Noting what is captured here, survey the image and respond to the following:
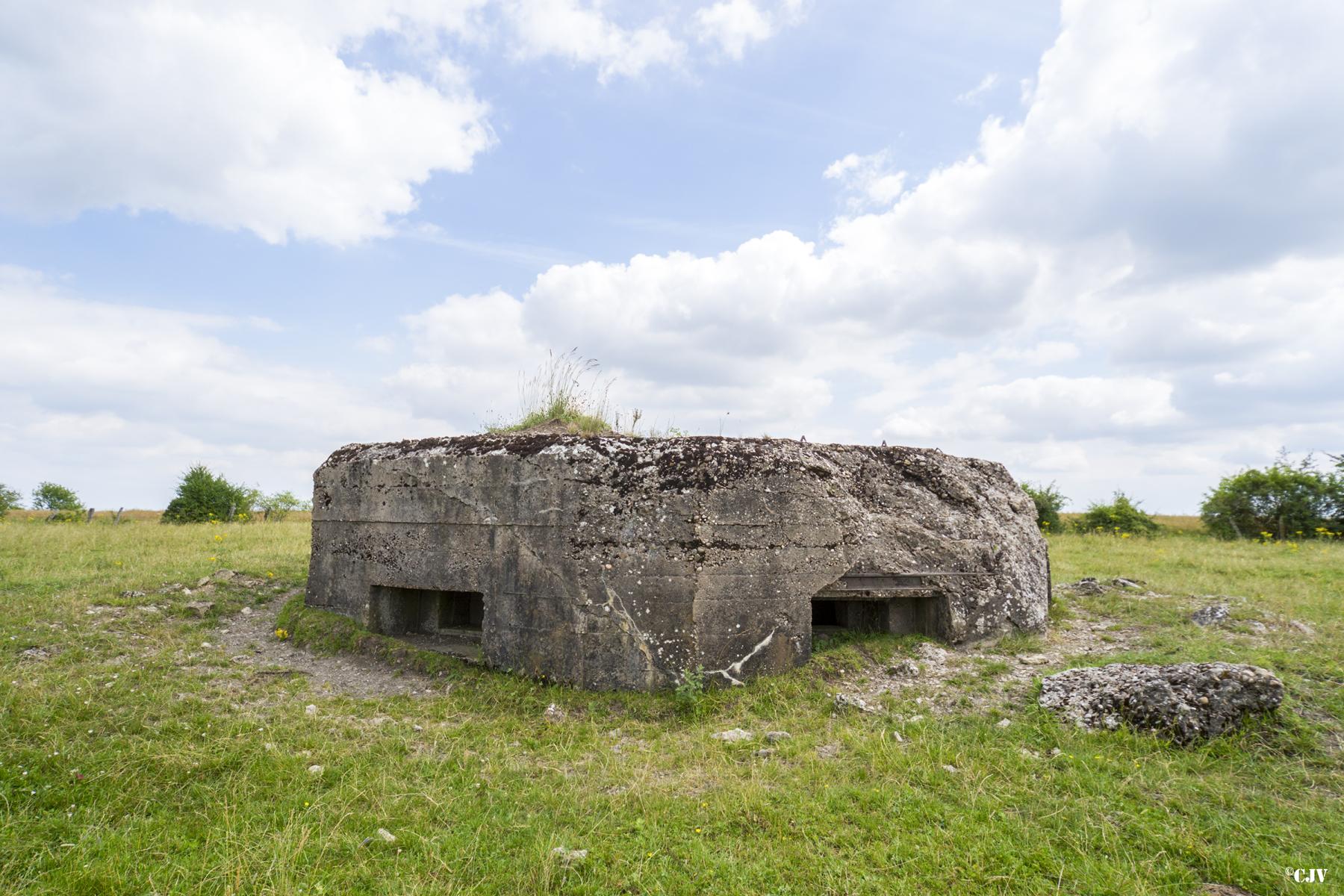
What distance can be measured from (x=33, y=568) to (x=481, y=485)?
7510mm

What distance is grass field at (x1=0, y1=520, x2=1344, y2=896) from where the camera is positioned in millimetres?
3312

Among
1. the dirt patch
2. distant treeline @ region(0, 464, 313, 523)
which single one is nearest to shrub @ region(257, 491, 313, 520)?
distant treeline @ region(0, 464, 313, 523)

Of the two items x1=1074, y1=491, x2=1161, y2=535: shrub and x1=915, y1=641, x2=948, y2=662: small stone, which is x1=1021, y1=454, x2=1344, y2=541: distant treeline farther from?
x1=915, y1=641, x2=948, y2=662: small stone

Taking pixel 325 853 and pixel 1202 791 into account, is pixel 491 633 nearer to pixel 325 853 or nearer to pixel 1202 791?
pixel 325 853

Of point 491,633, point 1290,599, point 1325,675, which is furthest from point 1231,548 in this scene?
point 491,633

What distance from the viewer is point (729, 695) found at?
17.7 feet

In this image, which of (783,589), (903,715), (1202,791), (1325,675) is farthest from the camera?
(783,589)

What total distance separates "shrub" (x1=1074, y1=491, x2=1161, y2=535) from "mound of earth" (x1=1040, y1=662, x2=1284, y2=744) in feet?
42.7

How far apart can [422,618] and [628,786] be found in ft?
12.1

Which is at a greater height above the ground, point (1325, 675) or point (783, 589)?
point (783, 589)

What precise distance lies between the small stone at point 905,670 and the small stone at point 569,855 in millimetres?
3121

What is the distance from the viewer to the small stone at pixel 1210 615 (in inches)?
279

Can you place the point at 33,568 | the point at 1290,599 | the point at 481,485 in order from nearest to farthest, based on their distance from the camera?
the point at 481,485 < the point at 1290,599 < the point at 33,568

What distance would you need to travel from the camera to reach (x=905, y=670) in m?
5.82
